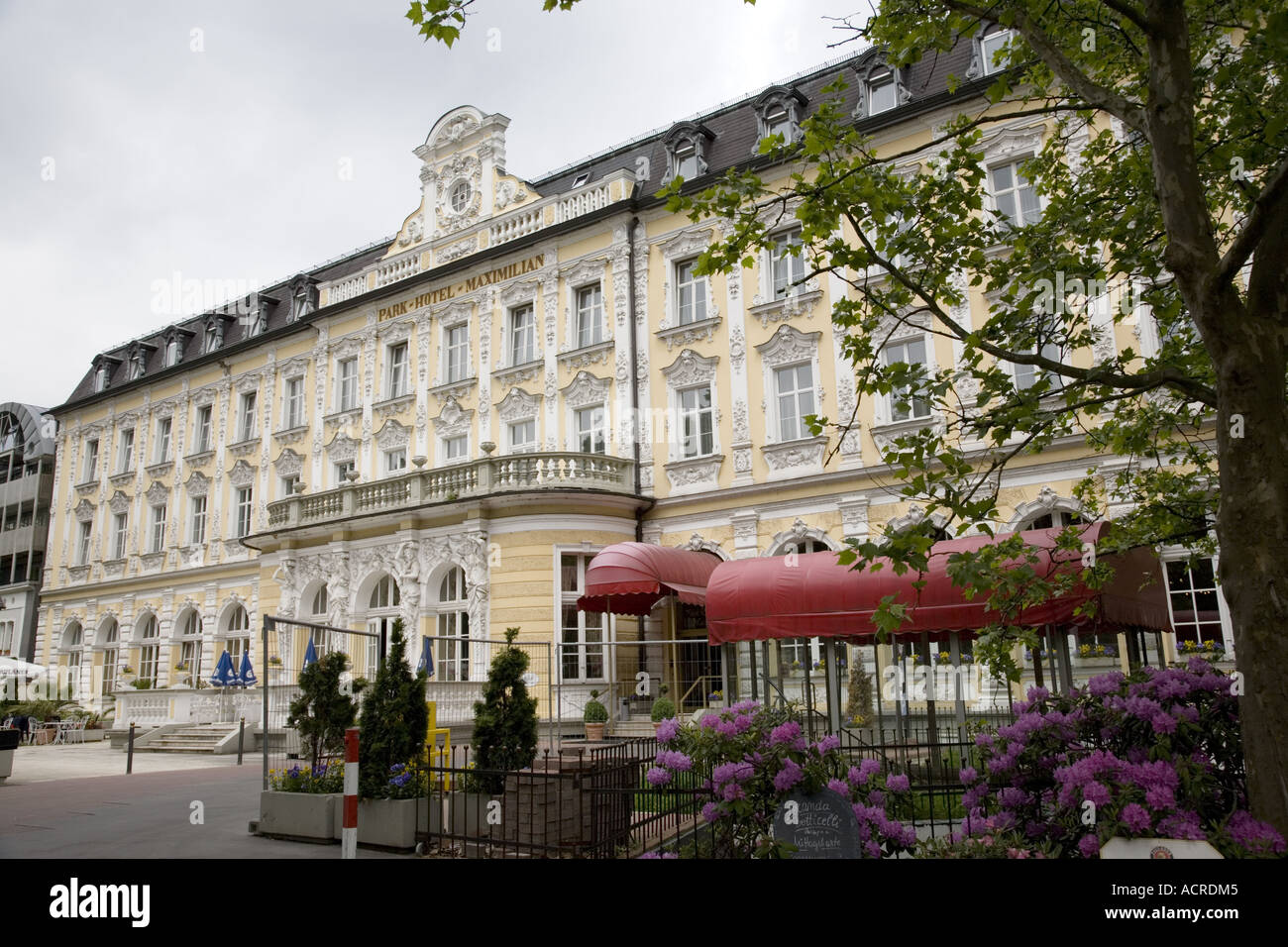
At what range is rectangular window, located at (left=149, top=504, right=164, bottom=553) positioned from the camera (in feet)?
122

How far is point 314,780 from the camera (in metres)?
10.9

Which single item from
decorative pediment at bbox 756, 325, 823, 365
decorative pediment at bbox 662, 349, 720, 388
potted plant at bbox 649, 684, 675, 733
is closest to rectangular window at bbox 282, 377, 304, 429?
decorative pediment at bbox 662, 349, 720, 388

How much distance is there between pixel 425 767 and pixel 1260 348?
8.43 m

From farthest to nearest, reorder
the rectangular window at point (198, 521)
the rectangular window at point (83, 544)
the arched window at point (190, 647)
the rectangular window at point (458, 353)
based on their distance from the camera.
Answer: the rectangular window at point (83, 544)
the rectangular window at point (198, 521)
the arched window at point (190, 647)
the rectangular window at point (458, 353)

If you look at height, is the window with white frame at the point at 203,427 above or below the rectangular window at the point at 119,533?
above

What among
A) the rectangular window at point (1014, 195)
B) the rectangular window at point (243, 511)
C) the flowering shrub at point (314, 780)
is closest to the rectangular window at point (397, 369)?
the rectangular window at point (243, 511)

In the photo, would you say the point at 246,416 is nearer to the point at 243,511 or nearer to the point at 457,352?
the point at 243,511

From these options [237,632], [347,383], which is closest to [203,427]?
[237,632]

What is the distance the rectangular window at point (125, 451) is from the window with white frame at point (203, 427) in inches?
202

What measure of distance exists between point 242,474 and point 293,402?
11.5 ft

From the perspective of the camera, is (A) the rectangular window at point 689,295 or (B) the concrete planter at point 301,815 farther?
(A) the rectangular window at point 689,295

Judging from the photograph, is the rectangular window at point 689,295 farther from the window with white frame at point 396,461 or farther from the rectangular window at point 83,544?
the rectangular window at point 83,544

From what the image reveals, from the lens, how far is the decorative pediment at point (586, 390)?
25.2 m

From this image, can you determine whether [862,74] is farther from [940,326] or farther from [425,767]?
[425,767]
